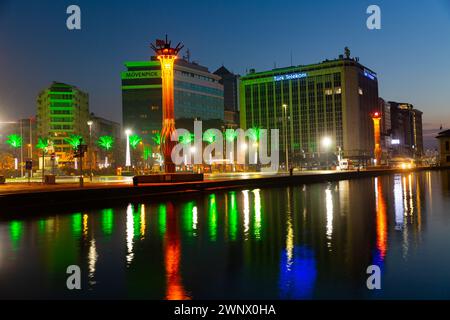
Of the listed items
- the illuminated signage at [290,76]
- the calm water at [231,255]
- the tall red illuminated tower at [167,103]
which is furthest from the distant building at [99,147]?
the calm water at [231,255]

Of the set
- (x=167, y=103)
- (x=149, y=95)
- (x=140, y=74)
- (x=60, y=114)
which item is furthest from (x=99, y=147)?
(x=167, y=103)

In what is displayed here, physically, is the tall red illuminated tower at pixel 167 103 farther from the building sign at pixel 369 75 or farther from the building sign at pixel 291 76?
the building sign at pixel 369 75

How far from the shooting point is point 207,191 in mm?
36438

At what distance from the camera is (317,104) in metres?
175

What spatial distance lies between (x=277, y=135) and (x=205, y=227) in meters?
163

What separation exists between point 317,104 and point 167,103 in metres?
142

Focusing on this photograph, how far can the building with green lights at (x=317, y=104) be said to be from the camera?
169 m

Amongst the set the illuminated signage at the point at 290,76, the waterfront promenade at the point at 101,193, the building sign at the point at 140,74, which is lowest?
the waterfront promenade at the point at 101,193

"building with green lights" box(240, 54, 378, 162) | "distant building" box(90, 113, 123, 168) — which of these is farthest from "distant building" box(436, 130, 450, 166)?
"distant building" box(90, 113, 123, 168)

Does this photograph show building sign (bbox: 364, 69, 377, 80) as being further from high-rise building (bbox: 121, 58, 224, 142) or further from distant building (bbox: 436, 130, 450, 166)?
high-rise building (bbox: 121, 58, 224, 142)

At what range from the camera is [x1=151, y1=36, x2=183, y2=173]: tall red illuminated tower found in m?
37.8

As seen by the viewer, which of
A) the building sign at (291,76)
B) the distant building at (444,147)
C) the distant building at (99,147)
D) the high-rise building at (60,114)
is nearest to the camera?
the distant building at (444,147)

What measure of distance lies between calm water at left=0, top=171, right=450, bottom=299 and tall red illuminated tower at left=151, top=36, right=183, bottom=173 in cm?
1819

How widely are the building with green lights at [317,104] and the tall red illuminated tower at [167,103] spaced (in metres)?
133
